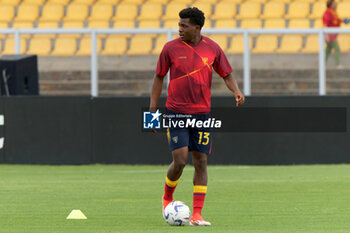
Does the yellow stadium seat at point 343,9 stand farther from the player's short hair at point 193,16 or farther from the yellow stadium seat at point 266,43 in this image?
the player's short hair at point 193,16

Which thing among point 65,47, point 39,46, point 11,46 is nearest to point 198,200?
point 65,47

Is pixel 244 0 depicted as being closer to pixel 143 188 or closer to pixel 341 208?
pixel 143 188

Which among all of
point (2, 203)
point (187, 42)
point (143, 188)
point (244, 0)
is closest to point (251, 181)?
point (143, 188)

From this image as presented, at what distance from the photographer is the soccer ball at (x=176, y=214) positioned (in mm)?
7516

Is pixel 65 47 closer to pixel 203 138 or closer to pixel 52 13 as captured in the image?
pixel 52 13

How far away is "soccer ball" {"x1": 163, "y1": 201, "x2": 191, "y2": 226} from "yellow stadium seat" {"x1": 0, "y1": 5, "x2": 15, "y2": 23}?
14.6 m

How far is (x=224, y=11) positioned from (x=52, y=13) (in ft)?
14.0

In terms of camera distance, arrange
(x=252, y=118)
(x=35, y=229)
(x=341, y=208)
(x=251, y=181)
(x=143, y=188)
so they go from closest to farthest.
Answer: (x=35, y=229), (x=341, y=208), (x=143, y=188), (x=251, y=181), (x=252, y=118)

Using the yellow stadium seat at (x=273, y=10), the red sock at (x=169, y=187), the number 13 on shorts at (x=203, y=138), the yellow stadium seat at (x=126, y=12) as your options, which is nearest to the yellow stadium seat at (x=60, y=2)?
the yellow stadium seat at (x=126, y=12)

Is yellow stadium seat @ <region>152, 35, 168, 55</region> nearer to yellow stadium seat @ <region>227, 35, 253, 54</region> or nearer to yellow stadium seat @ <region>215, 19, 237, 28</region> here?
yellow stadium seat @ <region>227, 35, 253, 54</region>

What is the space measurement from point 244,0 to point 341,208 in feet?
43.2

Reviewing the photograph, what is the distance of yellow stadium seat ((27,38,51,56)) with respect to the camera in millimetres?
15797

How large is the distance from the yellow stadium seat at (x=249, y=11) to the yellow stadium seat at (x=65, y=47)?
235 inches

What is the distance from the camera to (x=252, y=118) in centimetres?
1481
